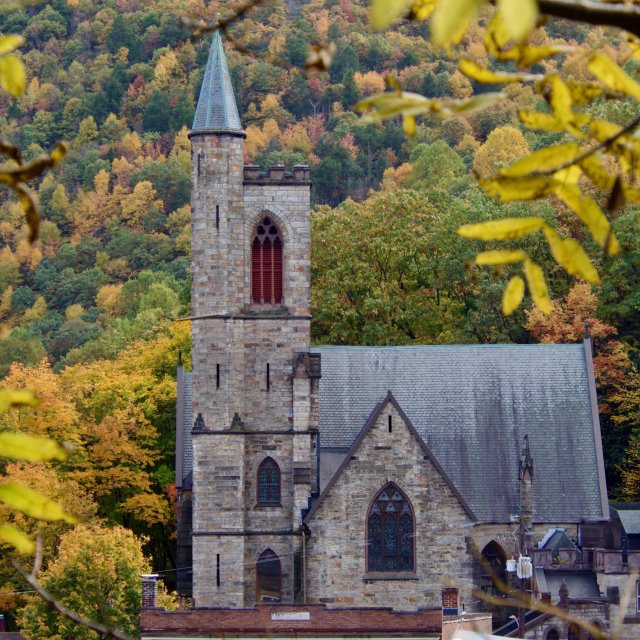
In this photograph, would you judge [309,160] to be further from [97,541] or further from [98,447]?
Answer: [97,541]

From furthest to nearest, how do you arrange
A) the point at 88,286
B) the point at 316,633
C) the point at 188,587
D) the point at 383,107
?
the point at 88,286
the point at 188,587
the point at 316,633
the point at 383,107

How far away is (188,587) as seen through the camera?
36469 mm

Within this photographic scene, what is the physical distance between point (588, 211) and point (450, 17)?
2.75 ft

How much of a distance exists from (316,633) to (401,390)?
8.26 meters

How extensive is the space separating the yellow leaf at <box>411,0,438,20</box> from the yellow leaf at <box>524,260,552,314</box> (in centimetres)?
72

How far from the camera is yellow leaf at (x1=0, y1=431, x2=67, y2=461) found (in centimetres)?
344

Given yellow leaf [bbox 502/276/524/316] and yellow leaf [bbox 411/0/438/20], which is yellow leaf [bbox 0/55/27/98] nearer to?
yellow leaf [bbox 411/0/438/20]

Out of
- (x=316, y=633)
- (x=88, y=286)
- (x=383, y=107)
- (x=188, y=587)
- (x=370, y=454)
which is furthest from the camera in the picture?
(x=88, y=286)

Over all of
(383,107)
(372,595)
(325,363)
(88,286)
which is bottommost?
(383,107)

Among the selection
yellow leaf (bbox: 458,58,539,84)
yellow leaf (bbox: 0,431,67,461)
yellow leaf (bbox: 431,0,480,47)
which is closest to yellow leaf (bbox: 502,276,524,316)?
yellow leaf (bbox: 458,58,539,84)

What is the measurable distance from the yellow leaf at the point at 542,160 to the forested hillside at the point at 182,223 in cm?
2555

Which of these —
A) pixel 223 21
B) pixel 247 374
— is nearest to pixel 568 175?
pixel 223 21

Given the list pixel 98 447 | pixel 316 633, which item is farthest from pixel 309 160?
pixel 316 633

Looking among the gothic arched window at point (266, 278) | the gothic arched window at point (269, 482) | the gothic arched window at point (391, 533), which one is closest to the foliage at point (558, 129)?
A: the gothic arched window at point (391, 533)
